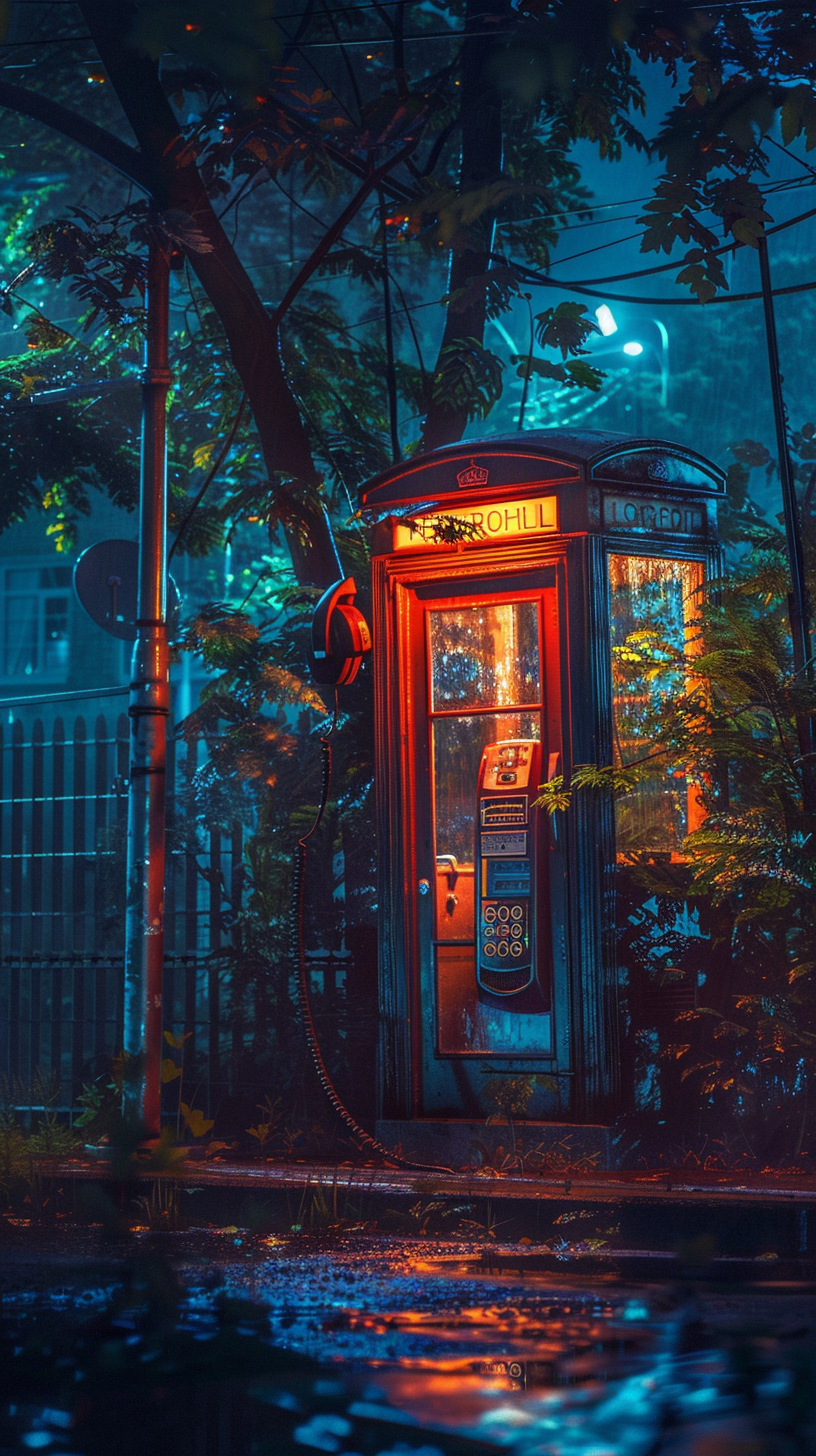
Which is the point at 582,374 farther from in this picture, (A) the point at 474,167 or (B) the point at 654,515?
(B) the point at 654,515

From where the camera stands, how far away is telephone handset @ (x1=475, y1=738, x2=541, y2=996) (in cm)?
810

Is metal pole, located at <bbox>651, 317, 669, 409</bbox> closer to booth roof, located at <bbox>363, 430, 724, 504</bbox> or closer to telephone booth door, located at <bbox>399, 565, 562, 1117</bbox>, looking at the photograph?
booth roof, located at <bbox>363, 430, 724, 504</bbox>

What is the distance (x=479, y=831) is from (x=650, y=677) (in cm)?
110

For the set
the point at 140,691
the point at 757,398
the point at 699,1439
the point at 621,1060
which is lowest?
the point at 699,1439

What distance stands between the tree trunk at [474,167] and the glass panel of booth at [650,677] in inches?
96.5

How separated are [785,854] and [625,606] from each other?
5.09 ft

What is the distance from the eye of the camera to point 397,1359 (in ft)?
14.6

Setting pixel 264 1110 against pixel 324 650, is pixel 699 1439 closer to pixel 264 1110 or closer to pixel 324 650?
pixel 324 650

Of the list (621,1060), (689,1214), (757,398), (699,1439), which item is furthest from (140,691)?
(757,398)

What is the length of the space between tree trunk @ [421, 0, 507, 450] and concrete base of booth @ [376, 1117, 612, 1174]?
4.76m

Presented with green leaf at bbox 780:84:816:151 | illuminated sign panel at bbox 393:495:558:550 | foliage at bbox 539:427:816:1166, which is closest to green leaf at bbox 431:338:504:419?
illuminated sign panel at bbox 393:495:558:550

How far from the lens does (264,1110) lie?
9.77 meters

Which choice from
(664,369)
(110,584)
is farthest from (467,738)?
(664,369)

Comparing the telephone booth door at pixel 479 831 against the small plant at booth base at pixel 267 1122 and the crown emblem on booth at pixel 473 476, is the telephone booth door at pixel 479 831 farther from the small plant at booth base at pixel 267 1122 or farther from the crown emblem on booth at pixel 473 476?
the small plant at booth base at pixel 267 1122
